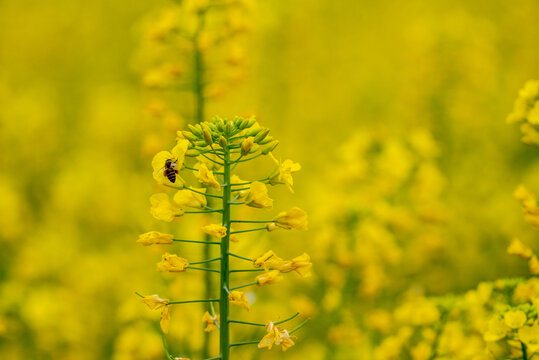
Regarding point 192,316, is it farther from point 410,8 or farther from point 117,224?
point 410,8

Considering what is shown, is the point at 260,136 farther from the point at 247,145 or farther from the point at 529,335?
the point at 529,335

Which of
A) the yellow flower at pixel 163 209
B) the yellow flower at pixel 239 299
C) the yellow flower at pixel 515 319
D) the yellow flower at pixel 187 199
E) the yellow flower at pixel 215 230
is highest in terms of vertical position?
the yellow flower at pixel 187 199

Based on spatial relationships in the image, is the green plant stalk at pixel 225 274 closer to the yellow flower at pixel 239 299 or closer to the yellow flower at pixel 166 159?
the yellow flower at pixel 239 299

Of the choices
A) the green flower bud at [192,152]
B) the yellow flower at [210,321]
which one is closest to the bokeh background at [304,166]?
the yellow flower at [210,321]

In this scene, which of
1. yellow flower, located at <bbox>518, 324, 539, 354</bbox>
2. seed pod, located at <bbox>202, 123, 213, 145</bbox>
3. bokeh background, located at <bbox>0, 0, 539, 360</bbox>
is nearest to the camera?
seed pod, located at <bbox>202, 123, 213, 145</bbox>

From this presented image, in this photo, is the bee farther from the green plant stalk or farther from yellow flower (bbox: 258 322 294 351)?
yellow flower (bbox: 258 322 294 351)

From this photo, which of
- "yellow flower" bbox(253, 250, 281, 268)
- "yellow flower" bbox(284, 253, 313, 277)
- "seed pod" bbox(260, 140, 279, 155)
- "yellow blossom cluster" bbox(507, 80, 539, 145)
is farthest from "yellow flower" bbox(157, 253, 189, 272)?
"yellow blossom cluster" bbox(507, 80, 539, 145)

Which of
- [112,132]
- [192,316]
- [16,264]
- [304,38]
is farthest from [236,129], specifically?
[304,38]

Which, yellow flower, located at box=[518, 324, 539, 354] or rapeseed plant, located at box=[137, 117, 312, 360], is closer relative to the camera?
rapeseed plant, located at box=[137, 117, 312, 360]
